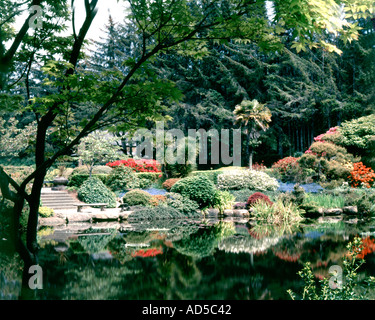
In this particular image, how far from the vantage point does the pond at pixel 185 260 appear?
5.11 meters

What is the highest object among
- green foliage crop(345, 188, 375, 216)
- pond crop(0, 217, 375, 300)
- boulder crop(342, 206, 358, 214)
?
green foliage crop(345, 188, 375, 216)

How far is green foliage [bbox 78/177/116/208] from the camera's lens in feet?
49.4

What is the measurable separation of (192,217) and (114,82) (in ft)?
36.6

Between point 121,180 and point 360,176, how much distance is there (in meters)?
12.4

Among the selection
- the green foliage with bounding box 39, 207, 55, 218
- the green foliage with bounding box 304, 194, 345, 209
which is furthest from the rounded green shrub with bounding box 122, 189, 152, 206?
the green foliage with bounding box 304, 194, 345, 209

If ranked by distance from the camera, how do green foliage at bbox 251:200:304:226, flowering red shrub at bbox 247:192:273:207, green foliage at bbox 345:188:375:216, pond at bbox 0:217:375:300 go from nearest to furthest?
pond at bbox 0:217:375:300 → green foliage at bbox 251:200:304:226 → green foliage at bbox 345:188:375:216 → flowering red shrub at bbox 247:192:273:207

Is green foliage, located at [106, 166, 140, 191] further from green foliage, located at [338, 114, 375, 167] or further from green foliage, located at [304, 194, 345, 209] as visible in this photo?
green foliage, located at [338, 114, 375, 167]

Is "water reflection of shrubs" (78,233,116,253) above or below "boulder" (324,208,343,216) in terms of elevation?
below

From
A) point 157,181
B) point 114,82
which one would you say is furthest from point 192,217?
point 114,82

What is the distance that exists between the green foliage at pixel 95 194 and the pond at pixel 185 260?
328cm

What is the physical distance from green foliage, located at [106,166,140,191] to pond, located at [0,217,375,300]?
18.9 feet

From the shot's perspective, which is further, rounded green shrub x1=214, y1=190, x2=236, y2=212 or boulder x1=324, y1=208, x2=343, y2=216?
rounded green shrub x1=214, y1=190, x2=236, y2=212

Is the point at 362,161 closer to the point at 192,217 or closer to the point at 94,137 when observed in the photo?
the point at 192,217
